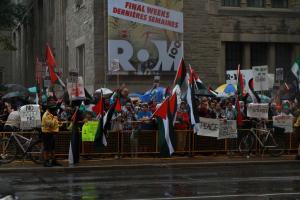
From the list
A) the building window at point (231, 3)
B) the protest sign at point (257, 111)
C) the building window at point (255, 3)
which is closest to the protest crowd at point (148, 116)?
the protest sign at point (257, 111)

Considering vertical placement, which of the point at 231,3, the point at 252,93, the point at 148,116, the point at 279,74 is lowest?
the point at 148,116

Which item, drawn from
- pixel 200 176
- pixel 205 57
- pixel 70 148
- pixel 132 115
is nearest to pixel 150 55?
pixel 205 57

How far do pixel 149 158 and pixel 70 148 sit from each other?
2625 mm

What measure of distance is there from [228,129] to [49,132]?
5609mm

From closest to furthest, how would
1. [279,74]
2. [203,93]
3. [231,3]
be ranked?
1. [279,74]
2. [203,93]
3. [231,3]

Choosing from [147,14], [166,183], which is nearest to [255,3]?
[147,14]

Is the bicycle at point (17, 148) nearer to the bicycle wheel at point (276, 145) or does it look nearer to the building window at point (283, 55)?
the bicycle wheel at point (276, 145)

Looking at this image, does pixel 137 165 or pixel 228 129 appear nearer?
pixel 137 165

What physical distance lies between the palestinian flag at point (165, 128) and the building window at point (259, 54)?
1457 centimetres

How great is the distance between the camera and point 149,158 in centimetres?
1917

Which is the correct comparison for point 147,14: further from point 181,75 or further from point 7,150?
point 7,150

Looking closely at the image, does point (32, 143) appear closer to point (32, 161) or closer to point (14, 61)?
point (32, 161)

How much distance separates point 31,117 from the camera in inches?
704

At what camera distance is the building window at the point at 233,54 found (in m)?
31.8
